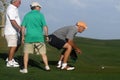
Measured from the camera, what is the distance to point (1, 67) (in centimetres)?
1545

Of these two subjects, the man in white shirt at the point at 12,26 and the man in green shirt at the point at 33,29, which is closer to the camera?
the man in green shirt at the point at 33,29

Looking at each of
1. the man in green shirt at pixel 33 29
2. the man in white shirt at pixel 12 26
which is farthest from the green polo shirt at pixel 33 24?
the man in white shirt at pixel 12 26

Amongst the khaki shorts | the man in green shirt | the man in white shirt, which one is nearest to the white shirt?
the man in white shirt

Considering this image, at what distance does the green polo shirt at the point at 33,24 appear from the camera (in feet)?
46.9

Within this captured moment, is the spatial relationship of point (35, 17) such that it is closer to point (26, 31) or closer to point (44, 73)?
point (26, 31)

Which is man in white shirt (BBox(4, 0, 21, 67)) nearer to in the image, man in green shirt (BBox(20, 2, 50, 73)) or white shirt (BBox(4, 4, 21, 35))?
white shirt (BBox(4, 4, 21, 35))

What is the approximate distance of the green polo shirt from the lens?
563 inches

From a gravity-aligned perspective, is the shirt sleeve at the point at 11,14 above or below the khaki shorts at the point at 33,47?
above

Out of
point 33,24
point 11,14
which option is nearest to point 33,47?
point 33,24

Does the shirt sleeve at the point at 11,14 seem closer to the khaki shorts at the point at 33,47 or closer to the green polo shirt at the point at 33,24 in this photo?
the green polo shirt at the point at 33,24

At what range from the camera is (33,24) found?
14352 mm

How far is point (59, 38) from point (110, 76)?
250cm

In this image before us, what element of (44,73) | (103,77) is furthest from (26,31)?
(103,77)

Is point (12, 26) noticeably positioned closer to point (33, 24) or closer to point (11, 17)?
point (11, 17)
